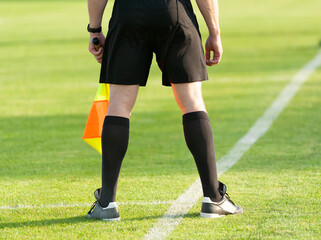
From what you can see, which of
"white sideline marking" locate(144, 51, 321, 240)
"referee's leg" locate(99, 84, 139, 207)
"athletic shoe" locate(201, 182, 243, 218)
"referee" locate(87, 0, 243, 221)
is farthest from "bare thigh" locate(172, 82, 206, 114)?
"white sideline marking" locate(144, 51, 321, 240)

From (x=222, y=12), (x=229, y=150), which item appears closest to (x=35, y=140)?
(x=229, y=150)

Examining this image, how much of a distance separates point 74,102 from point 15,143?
3.07 meters

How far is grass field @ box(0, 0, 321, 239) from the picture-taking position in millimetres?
4953

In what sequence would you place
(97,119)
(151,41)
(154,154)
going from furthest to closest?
(154,154) → (97,119) → (151,41)

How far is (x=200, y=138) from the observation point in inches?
200

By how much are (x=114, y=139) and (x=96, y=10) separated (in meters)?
0.80

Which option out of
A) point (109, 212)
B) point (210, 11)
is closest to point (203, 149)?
point (109, 212)

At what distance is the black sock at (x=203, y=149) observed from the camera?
507cm

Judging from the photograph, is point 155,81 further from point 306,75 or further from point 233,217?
point 233,217

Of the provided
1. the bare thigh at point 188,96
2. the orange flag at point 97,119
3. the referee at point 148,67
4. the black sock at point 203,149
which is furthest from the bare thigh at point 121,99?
the orange flag at point 97,119

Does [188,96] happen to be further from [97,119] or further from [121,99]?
[97,119]

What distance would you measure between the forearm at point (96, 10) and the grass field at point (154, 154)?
47.5 inches

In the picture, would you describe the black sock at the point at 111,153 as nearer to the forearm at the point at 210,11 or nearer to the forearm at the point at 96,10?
the forearm at the point at 96,10

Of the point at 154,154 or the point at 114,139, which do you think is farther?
the point at 154,154
